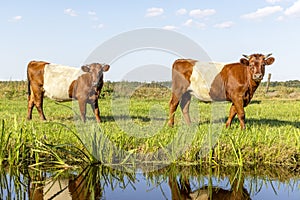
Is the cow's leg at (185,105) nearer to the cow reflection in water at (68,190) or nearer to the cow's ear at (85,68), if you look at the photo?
the cow's ear at (85,68)

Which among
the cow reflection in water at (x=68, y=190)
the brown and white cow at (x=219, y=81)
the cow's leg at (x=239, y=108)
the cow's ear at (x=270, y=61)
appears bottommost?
the cow reflection in water at (x=68, y=190)

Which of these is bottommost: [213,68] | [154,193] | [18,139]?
[154,193]

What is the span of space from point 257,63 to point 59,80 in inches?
181

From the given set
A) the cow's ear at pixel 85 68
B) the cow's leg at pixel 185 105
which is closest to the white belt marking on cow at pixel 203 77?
the cow's leg at pixel 185 105

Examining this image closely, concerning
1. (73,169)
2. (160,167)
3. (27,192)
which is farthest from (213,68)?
(27,192)

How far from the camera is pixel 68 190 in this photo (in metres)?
3.66

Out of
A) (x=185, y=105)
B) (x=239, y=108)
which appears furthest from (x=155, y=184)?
(x=185, y=105)

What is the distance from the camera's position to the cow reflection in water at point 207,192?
3.50 metres

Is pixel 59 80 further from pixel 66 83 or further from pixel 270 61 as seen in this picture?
pixel 270 61

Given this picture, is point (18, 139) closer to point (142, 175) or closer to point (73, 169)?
point (73, 169)

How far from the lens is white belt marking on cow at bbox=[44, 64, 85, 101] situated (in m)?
9.02

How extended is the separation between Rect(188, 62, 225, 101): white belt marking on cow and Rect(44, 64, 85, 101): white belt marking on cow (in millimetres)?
2687

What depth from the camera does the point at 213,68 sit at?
8.09 meters

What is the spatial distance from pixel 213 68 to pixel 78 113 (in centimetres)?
344
